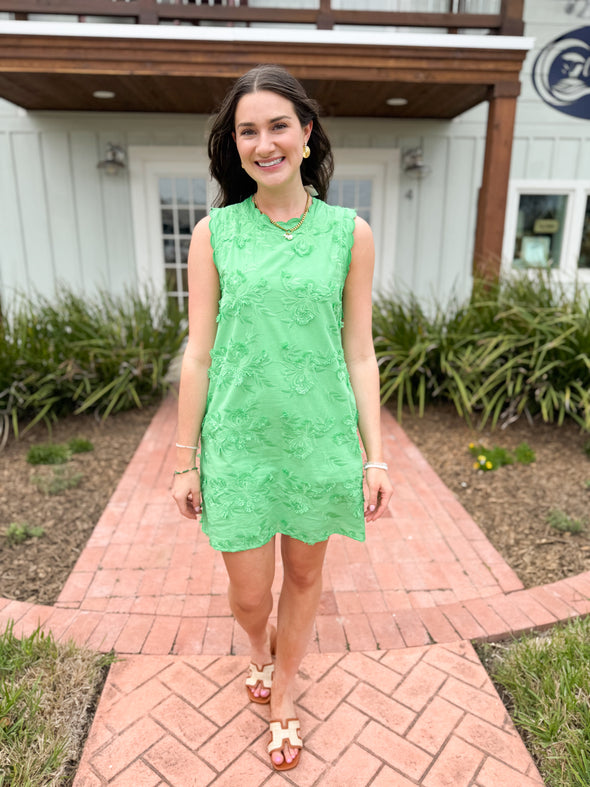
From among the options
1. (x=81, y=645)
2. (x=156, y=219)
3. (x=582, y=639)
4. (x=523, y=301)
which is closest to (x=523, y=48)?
(x=523, y=301)

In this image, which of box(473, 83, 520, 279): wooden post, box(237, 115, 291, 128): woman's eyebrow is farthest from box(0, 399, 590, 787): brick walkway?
box(473, 83, 520, 279): wooden post

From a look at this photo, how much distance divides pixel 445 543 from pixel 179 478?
1.80m

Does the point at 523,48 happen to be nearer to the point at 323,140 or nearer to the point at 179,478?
the point at 323,140

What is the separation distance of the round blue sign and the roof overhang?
158 cm

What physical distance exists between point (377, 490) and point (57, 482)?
2.57 meters

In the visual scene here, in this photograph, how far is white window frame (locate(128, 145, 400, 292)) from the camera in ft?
18.9

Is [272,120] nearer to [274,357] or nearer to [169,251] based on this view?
[274,357]

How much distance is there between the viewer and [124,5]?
4551mm

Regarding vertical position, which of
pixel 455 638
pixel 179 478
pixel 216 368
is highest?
pixel 216 368

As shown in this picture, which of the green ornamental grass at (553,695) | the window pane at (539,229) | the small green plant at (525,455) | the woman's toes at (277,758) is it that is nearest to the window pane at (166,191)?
the window pane at (539,229)

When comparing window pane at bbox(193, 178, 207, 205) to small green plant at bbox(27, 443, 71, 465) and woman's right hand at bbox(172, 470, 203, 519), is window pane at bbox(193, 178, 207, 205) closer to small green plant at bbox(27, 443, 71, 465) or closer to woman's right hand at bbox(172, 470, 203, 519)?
small green plant at bbox(27, 443, 71, 465)

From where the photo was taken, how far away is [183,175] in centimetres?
589

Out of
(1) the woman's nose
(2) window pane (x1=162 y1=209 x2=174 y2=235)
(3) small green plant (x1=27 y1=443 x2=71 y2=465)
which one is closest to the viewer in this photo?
(1) the woman's nose

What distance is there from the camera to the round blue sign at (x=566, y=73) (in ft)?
18.8
